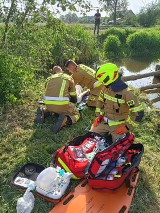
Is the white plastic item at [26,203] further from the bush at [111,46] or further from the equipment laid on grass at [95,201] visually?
the bush at [111,46]

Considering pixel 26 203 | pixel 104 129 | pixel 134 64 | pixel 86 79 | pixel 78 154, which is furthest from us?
pixel 134 64

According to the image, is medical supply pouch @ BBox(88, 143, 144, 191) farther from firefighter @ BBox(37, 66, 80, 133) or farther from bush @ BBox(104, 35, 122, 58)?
bush @ BBox(104, 35, 122, 58)

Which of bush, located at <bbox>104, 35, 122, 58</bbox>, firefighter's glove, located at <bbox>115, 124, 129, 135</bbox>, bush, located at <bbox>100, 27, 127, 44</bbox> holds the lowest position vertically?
firefighter's glove, located at <bbox>115, 124, 129, 135</bbox>

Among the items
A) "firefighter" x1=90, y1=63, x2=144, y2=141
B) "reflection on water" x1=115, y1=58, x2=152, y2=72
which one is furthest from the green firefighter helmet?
"reflection on water" x1=115, y1=58, x2=152, y2=72

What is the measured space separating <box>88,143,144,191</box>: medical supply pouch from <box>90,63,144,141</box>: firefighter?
69 centimetres

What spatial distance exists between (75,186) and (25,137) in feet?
5.27

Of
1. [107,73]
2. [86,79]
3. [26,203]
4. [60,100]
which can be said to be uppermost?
[107,73]

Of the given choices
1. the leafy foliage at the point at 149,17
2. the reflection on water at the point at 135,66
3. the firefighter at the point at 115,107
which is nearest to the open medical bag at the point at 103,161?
the firefighter at the point at 115,107

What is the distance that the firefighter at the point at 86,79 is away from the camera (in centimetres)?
637

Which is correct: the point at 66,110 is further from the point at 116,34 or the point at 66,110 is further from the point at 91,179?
the point at 116,34

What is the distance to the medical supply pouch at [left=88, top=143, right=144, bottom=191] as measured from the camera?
3.63 meters

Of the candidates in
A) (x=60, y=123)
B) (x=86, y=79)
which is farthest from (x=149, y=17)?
(x=60, y=123)

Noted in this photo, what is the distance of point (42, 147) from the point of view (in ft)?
15.7

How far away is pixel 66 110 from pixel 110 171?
206 centimetres
